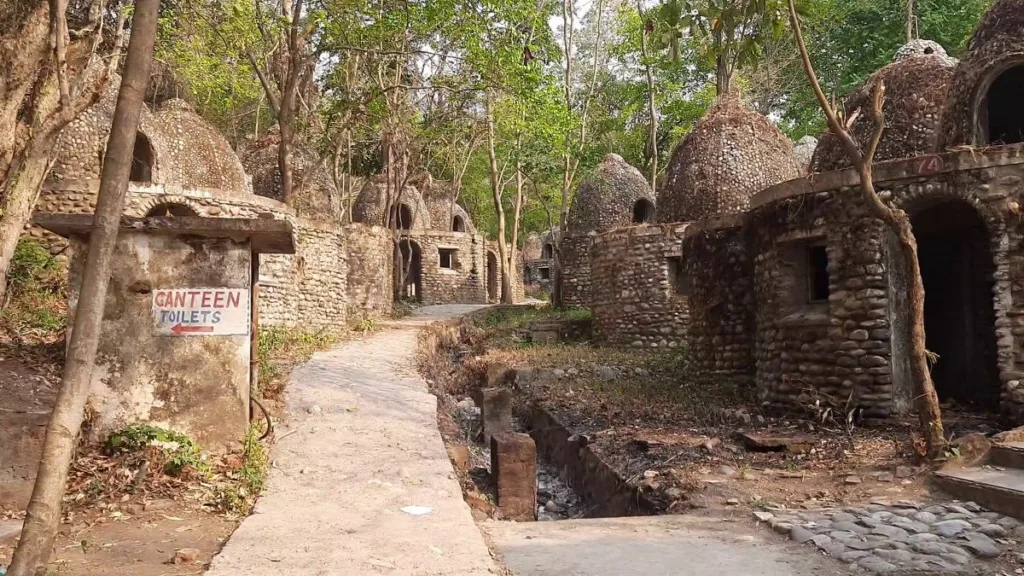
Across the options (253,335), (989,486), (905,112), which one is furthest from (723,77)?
(253,335)

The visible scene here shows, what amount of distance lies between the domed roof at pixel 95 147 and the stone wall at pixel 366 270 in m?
4.86

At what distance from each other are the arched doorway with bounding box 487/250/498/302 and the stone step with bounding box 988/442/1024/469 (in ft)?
86.7

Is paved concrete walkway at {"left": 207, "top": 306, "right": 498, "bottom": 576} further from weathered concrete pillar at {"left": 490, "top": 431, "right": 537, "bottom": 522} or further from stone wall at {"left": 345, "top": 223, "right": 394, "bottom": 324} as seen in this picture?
stone wall at {"left": 345, "top": 223, "right": 394, "bottom": 324}

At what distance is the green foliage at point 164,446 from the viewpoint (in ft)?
17.0

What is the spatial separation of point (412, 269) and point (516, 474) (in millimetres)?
24398

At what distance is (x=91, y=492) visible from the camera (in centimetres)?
479

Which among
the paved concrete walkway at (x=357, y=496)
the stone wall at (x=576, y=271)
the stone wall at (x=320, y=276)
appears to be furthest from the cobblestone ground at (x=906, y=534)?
the stone wall at (x=576, y=271)

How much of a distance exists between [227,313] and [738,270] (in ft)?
26.2

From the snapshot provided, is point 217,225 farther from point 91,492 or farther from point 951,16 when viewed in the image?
point 951,16

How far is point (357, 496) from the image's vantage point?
196 inches

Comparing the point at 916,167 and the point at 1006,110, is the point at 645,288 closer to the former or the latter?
the point at 1006,110

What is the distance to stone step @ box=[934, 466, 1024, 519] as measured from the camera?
5094 mm

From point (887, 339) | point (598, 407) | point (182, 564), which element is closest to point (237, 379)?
point (182, 564)

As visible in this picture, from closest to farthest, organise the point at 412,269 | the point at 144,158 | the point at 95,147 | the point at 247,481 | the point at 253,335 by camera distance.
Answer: the point at 247,481 → the point at 253,335 → the point at 95,147 → the point at 144,158 → the point at 412,269
